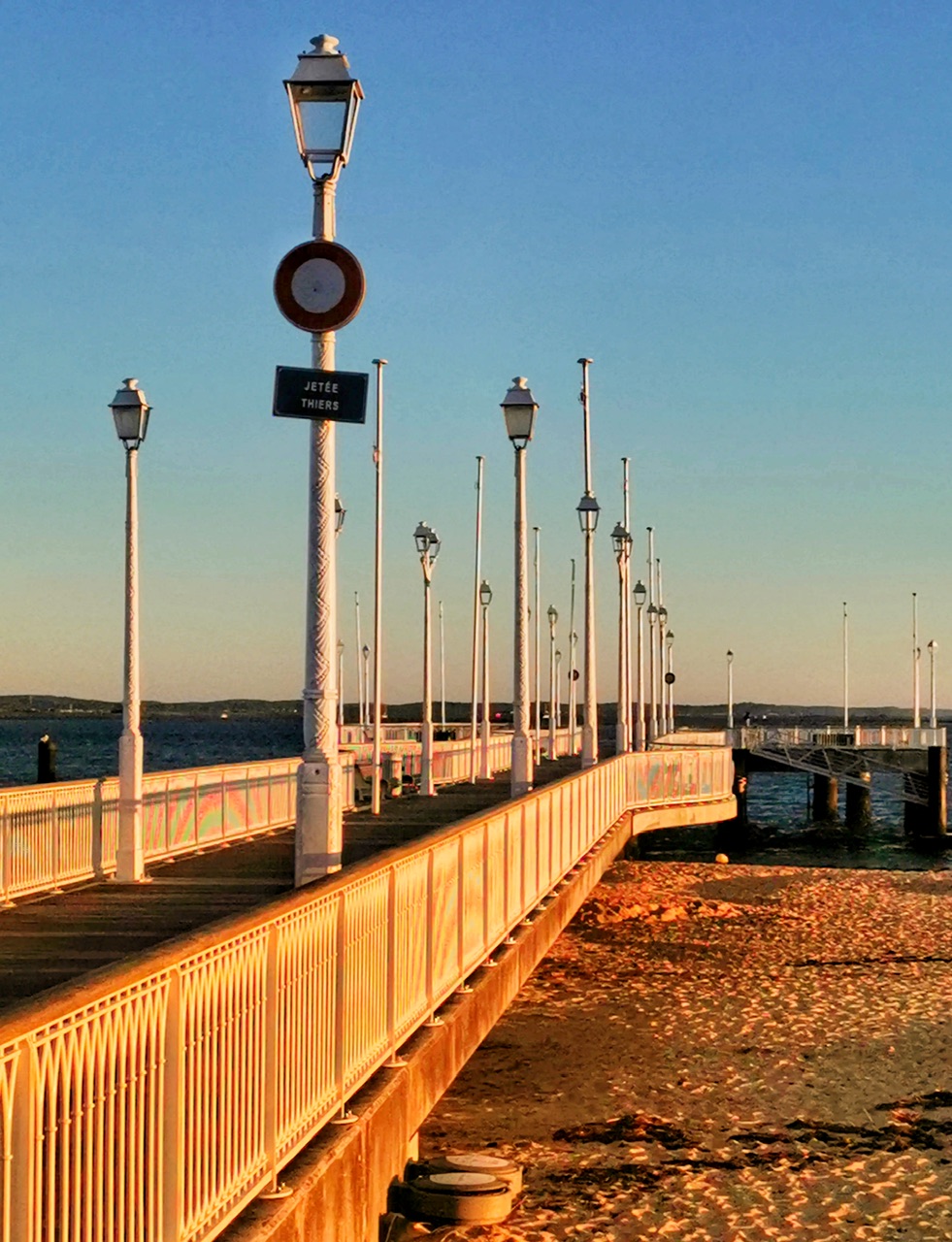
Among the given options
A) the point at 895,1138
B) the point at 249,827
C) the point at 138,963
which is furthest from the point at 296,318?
the point at 249,827

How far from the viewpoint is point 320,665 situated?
14.4 m

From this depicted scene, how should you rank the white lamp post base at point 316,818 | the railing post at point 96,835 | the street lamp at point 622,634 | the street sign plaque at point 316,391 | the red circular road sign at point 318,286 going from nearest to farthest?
the street sign plaque at point 316,391
the red circular road sign at point 318,286
the white lamp post base at point 316,818
the railing post at point 96,835
the street lamp at point 622,634

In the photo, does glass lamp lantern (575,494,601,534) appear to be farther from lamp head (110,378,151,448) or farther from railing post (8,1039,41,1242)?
railing post (8,1039,41,1242)

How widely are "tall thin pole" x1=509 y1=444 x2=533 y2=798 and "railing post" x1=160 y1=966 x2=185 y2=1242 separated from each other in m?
21.5

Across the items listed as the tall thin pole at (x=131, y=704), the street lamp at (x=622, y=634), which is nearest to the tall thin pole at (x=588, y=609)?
the street lamp at (x=622, y=634)

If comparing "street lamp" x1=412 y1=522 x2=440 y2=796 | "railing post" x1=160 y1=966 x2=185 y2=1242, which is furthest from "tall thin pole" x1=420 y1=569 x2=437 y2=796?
"railing post" x1=160 y1=966 x2=185 y2=1242

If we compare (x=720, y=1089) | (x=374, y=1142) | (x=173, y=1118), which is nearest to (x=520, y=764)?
(x=720, y=1089)

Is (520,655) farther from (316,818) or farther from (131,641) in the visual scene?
(316,818)

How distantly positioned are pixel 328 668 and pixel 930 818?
64.2 metres

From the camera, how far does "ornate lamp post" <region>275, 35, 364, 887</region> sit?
1434 cm

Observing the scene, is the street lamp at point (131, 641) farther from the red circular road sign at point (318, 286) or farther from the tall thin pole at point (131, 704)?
the red circular road sign at point (318, 286)

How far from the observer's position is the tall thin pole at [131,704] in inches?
798

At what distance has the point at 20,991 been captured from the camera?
1125cm

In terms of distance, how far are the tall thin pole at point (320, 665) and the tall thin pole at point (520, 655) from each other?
12.8m
